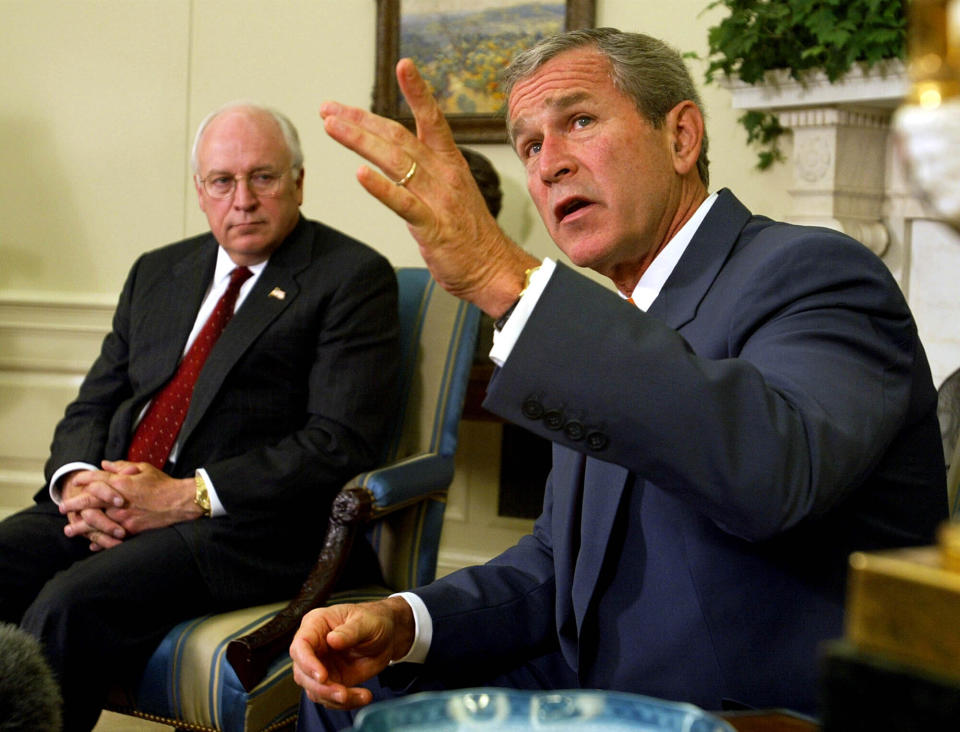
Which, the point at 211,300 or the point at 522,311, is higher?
the point at 522,311

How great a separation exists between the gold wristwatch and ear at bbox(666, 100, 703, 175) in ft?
4.61

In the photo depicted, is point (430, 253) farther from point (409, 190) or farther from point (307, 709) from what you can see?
point (307, 709)

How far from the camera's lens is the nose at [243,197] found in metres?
2.82

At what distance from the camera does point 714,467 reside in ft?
3.21

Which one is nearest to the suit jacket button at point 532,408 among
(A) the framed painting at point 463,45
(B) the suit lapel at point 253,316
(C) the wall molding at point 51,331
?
(B) the suit lapel at point 253,316

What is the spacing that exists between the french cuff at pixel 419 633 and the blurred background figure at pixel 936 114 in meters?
1.04

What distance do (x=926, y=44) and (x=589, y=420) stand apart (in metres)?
0.53

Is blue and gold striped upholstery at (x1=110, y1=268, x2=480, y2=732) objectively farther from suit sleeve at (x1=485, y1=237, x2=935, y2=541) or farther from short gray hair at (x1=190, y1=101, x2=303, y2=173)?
suit sleeve at (x1=485, y1=237, x2=935, y2=541)

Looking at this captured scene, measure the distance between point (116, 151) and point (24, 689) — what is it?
131 inches

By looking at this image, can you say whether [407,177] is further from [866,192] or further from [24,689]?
[866,192]

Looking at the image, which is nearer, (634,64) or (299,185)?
(634,64)

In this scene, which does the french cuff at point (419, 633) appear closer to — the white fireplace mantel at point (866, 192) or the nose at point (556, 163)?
the nose at point (556, 163)

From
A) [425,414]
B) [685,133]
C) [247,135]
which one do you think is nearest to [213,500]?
[425,414]

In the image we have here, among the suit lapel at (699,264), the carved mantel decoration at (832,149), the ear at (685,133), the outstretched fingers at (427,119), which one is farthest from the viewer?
the carved mantel decoration at (832,149)
